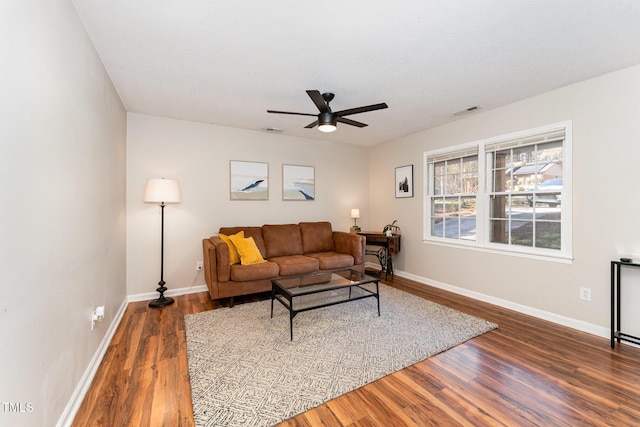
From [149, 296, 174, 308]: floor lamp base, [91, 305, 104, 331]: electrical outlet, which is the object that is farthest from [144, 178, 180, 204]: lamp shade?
[91, 305, 104, 331]: electrical outlet

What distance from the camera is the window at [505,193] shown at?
3029 millimetres

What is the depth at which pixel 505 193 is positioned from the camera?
137 inches

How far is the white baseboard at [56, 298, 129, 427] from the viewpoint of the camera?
1.55 m

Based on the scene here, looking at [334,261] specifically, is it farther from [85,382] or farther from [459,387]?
[85,382]

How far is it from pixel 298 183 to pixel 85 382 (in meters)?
3.69

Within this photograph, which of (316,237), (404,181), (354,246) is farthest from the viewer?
(404,181)

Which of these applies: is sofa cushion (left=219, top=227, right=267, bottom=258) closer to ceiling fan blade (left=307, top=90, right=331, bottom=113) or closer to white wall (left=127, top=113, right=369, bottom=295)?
white wall (left=127, top=113, right=369, bottom=295)

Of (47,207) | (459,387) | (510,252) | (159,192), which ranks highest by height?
(159,192)

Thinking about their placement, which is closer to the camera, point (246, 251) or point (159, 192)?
point (159, 192)

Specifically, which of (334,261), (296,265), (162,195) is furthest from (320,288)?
(162,195)

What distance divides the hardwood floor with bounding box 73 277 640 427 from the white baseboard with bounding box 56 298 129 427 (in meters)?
0.04

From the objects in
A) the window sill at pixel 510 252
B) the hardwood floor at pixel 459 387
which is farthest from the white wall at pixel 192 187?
the window sill at pixel 510 252

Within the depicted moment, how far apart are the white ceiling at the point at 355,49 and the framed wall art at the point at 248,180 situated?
114cm

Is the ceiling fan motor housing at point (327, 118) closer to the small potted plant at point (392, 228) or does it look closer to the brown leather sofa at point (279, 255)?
the brown leather sofa at point (279, 255)
